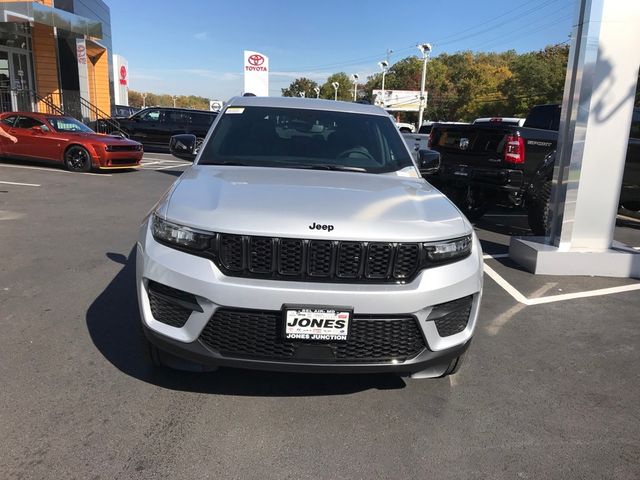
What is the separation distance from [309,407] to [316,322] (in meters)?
0.72

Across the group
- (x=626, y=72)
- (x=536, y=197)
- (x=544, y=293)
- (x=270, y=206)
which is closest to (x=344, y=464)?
(x=270, y=206)

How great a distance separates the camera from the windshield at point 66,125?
1332 centimetres

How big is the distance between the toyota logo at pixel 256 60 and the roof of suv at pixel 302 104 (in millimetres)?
18114

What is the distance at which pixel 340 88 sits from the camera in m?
105

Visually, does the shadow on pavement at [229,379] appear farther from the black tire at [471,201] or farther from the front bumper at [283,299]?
the black tire at [471,201]

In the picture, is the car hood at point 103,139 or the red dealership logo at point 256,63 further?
the red dealership logo at point 256,63

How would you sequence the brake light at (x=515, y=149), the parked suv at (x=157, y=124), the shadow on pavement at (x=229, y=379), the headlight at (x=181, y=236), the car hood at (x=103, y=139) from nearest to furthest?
the headlight at (x=181, y=236) < the shadow on pavement at (x=229, y=379) < the brake light at (x=515, y=149) < the car hood at (x=103, y=139) < the parked suv at (x=157, y=124)

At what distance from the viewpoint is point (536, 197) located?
7562 mm

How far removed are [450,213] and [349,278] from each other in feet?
2.69

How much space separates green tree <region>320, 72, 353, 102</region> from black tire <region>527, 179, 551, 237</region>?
99614 millimetres

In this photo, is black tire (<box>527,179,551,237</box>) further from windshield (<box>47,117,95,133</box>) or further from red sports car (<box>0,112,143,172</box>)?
windshield (<box>47,117,95,133</box>)

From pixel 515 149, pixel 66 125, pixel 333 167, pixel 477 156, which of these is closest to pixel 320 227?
pixel 333 167

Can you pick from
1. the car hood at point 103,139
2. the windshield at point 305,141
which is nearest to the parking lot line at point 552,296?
the windshield at point 305,141

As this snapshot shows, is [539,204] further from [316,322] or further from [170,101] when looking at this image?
[170,101]
